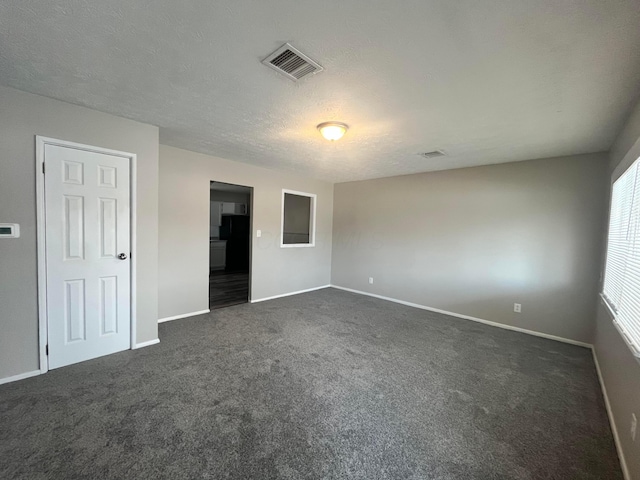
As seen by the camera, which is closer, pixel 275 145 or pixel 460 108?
pixel 460 108

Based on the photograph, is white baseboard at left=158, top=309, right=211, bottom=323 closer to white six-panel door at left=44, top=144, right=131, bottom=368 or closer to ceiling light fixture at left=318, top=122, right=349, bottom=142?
white six-panel door at left=44, top=144, right=131, bottom=368

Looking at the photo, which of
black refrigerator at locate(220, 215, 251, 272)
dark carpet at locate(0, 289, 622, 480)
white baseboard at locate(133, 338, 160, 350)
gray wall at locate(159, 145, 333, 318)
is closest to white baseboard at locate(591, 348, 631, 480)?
dark carpet at locate(0, 289, 622, 480)

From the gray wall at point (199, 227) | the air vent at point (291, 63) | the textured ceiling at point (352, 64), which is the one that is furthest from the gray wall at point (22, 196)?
the air vent at point (291, 63)

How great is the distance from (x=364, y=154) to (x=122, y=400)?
3.69 meters

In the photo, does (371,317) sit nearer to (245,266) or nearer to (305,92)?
(305,92)

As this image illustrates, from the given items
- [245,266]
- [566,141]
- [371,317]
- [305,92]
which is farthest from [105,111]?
[245,266]

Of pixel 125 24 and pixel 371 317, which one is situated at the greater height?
pixel 125 24

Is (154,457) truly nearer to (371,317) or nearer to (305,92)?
(305,92)

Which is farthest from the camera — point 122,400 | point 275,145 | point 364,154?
point 364,154

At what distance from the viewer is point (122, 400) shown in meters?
2.06

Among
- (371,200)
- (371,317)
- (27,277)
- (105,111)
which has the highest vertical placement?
(105,111)

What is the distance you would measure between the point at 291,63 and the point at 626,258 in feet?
9.11

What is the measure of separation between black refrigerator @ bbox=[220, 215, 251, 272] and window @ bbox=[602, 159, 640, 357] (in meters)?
7.25

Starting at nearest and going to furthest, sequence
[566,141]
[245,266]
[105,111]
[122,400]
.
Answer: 1. [122,400]
2. [105,111]
3. [566,141]
4. [245,266]
